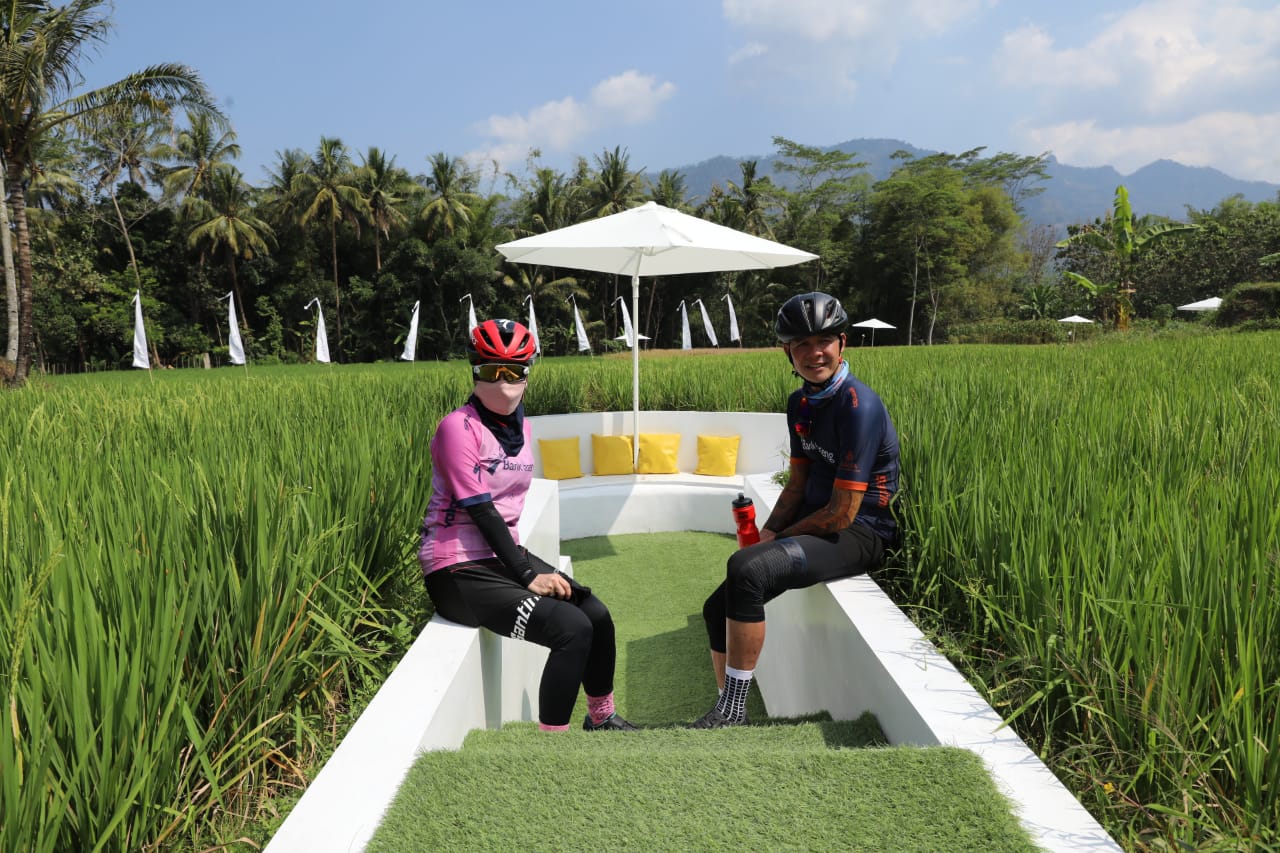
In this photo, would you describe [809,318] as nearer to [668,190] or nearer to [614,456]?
[614,456]

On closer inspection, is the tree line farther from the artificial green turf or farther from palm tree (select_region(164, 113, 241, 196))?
the artificial green turf

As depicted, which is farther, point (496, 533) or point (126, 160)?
point (126, 160)

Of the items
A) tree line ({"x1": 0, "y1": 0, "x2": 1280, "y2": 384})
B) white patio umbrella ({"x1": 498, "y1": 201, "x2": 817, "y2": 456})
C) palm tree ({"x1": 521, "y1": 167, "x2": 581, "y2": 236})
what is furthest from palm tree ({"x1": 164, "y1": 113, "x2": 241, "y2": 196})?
white patio umbrella ({"x1": 498, "y1": 201, "x2": 817, "y2": 456})

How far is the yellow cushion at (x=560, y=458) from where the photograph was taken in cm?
637

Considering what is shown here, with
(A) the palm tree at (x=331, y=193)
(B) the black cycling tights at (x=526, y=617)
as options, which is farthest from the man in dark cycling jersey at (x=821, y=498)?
(A) the palm tree at (x=331, y=193)

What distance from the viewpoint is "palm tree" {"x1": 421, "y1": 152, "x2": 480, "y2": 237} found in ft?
111

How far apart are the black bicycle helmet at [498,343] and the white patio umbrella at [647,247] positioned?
2.86 m

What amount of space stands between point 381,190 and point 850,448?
3565 cm

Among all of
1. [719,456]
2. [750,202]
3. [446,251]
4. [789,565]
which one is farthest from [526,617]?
[750,202]

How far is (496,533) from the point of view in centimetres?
217

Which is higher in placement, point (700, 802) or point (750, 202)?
point (750, 202)

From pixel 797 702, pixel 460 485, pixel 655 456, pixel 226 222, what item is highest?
pixel 226 222

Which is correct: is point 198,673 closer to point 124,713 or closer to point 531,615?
point 124,713

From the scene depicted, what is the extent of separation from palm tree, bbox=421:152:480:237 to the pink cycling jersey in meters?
34.0
